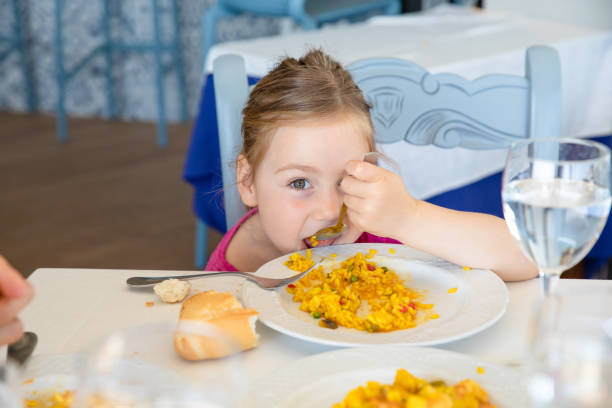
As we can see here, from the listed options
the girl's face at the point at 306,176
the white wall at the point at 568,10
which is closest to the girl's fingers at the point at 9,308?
the girl's face at the point at 306,176

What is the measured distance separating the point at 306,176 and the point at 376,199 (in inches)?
8.2

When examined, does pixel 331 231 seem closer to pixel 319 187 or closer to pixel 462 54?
pixel 319 187

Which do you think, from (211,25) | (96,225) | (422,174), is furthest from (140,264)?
(422,174)

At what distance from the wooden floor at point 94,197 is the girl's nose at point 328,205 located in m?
1.72

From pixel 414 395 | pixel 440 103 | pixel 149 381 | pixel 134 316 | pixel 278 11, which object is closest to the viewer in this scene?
pixel 149 381

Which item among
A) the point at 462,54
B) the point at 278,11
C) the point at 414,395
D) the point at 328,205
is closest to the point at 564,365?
the point at 414,395

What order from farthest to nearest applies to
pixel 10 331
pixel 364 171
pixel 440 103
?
pixel 440 103 < pixel 364 171 < pixel 10 331

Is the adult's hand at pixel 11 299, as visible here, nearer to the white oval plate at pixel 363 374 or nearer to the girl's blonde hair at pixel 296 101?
the white oval plate at pixel 363 374

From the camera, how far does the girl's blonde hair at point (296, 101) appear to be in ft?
3.78

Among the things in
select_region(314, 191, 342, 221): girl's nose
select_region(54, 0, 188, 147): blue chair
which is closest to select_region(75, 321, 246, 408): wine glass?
select_region(314, 191, 342, 221): girl's nose

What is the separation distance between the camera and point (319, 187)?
1115 mm

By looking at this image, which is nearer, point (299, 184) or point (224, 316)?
point (224, 316)

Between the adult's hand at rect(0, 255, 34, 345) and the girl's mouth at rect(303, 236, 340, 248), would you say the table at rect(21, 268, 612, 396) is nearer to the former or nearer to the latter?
the adult's hand at rect(0, 255, 34, 345)

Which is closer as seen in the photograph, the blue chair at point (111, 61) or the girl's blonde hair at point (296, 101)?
the girl's blonde hair at point (296, 101)
